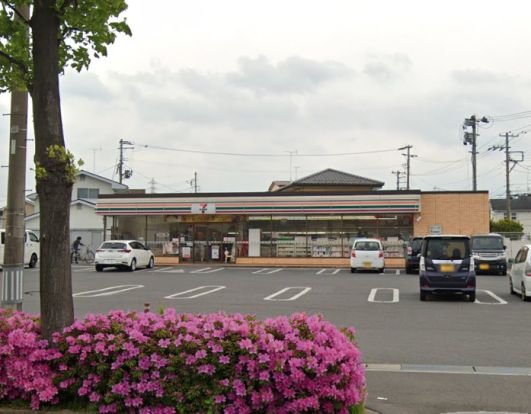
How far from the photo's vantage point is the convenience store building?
3228 centimetres

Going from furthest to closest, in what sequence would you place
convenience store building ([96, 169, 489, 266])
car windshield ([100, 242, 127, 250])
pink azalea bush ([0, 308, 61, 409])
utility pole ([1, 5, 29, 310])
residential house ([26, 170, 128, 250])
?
1. residential house ([26, 170, 128, 250])
2. convenience store building ([96, 169, 489, 266])
3. car windshield ([100, 242, 127, 250])
4. utility pole ([1, 5, 29, 310])
5. pink azalea bush ([0, 308, 61, 409])

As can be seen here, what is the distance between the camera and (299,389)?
459 cm

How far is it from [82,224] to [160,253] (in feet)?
35.8

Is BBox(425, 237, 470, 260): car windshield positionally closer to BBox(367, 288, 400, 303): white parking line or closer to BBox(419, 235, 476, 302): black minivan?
BBox(419, 235, 476, 302): black minivan

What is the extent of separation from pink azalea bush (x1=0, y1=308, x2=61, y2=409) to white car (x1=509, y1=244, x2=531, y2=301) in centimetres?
1319

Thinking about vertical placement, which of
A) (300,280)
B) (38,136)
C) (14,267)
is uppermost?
(38,136)

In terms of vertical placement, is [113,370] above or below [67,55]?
below

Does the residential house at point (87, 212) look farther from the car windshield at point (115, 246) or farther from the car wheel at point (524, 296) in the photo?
the car wheel at point (524, 296)

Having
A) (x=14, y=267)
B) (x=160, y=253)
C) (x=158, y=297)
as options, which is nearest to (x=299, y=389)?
(x=14, y=267)

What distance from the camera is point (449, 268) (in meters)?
15.3

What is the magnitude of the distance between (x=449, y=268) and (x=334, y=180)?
30.7 metres

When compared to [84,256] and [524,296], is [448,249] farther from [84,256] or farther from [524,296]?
[84,256]

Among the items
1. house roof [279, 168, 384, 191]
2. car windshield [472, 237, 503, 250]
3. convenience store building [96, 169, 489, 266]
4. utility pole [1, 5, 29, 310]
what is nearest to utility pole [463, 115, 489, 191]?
house roof [279, 168, 384, 191]

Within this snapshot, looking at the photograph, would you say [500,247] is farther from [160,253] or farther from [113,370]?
[113,370]
